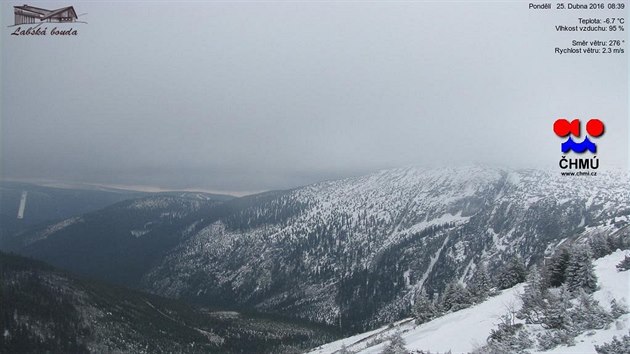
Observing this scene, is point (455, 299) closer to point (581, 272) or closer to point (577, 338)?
point (581, 272)

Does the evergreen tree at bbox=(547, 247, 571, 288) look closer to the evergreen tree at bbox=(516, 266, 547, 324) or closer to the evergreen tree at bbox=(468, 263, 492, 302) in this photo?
the evergreen tree at bbox=(516, 266, 547, 324)

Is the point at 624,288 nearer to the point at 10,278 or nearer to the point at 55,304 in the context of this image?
the point at 55,304

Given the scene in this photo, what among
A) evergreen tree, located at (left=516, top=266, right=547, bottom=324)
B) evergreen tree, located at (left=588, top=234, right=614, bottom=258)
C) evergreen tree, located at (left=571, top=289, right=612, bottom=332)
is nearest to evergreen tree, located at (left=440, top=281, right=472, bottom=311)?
evergreen tree, located at (left=588, top=234, right=614, bottom=258)

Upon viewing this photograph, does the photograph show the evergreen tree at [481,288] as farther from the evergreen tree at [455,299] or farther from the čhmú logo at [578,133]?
the čhmú logo at [578,133]

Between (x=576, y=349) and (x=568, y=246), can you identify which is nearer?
(x=576, y=349)

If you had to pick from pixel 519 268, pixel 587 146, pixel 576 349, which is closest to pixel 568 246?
pixel 587 146

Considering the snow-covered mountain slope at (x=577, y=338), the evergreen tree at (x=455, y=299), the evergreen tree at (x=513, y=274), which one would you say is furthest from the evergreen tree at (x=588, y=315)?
the evergreen tree at (x=513, y=274)
